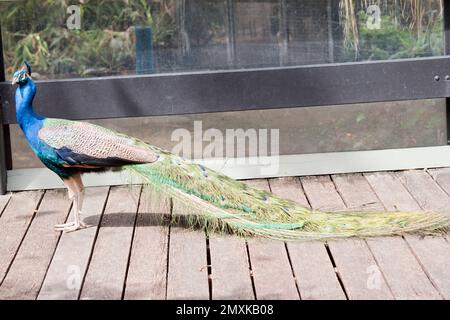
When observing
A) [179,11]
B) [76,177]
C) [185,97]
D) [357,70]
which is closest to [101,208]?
[76,177]

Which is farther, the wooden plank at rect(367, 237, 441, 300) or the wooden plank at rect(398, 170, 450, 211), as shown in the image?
the wooden plank at rect(398, 170, 450, 211)

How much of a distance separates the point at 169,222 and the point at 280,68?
1.30 meters

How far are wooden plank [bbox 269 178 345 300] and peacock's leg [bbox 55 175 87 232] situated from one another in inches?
47.8

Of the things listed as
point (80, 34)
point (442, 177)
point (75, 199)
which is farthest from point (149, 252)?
point (442, 177)

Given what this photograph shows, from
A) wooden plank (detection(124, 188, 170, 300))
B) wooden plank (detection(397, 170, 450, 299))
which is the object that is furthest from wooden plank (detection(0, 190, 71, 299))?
wooden plank (detection(397, 170, 450, 299))

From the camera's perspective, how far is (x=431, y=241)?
462 centimetres

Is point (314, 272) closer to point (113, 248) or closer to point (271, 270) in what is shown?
point (271, 270)

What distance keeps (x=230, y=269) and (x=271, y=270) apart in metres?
0.20

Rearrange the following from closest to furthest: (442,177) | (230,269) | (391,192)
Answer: (230,269)
(391,192)
(442,177)

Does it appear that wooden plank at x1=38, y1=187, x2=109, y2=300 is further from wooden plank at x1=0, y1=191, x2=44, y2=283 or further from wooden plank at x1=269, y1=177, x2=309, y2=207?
wooden plank at x1=269, y1=177, x2=309, y2=207

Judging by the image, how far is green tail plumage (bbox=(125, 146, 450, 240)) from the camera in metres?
4.70

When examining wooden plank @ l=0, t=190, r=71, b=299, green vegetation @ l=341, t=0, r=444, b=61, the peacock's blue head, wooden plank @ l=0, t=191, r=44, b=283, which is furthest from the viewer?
green vegetation @ l=341, t=0, r=444, b=61

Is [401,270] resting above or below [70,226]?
below

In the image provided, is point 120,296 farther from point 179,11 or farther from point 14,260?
point 179,11
